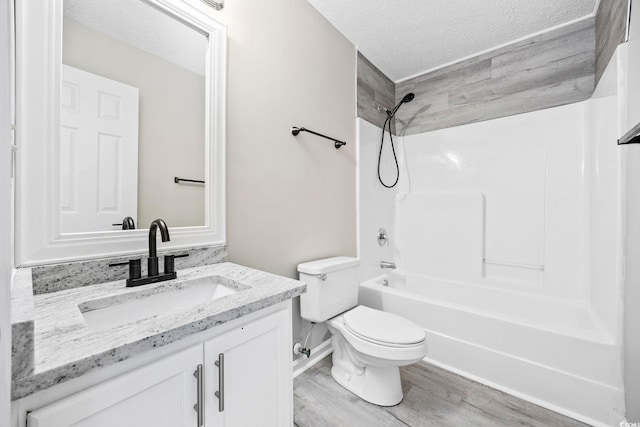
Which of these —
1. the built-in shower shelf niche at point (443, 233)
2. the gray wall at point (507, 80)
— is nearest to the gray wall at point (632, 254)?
the gray wall at point (507, 80)

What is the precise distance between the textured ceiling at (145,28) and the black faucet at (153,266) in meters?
0.76

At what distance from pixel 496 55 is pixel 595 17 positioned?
0.58 m

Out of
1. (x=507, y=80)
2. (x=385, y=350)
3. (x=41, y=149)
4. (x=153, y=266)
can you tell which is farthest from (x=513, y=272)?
(x=41, y=149)

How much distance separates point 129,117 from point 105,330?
88 cm

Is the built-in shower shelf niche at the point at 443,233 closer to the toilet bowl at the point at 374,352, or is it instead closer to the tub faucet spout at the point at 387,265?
the tub faucet spout at the point at 387,265

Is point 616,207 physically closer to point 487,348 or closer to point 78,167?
point 487,348

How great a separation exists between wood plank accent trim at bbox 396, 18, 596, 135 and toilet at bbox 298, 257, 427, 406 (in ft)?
5.52

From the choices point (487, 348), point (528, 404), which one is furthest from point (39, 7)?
point (528, 404)

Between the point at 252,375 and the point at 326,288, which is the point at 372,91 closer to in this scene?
the point at 326,288

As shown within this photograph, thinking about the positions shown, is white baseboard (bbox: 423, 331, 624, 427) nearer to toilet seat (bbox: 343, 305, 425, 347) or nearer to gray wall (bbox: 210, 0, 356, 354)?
toilet seat (bbox: 343, 305, 425, 347)

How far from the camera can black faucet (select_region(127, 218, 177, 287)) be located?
1.00m

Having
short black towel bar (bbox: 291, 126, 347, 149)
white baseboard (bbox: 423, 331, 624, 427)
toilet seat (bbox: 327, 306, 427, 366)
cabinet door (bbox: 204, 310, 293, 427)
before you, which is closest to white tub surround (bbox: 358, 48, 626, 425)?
white baseboard (bbox: 423, 331, 624, 427)

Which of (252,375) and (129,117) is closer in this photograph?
(252,375)

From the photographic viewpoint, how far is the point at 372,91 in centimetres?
250
